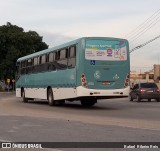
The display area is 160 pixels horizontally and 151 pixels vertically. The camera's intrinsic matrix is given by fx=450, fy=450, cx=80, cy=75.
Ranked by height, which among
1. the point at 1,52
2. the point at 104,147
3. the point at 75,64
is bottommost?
the point at 104,147

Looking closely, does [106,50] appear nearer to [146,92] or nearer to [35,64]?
[35,64]

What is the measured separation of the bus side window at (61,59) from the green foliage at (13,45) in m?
53.9

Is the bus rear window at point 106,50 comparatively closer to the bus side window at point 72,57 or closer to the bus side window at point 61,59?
the bus side window at point 72,57

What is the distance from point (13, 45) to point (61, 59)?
58.5 meters

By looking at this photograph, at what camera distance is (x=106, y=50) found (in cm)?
2284

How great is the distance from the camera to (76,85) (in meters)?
22.4

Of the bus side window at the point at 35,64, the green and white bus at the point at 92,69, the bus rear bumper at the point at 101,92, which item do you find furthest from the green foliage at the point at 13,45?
the bus rear bumper at the point at 101,92

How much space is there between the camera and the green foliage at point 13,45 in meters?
79.4

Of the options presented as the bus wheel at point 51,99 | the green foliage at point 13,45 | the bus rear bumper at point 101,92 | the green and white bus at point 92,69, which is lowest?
the bus wheel at point 51,99

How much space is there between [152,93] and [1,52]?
2057 inches

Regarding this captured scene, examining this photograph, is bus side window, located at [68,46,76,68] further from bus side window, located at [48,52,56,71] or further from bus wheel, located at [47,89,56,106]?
bus wheel, located at [47,89,56,106]

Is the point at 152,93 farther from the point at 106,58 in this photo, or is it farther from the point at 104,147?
the point at 104,147

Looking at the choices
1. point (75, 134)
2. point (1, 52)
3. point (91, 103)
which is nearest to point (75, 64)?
point (91, 103)

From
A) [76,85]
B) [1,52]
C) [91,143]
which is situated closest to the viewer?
[91,143]
